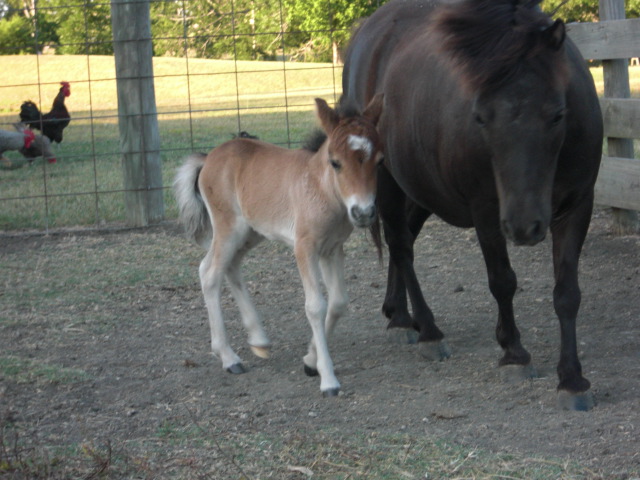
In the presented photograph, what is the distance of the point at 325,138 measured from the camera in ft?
15.4

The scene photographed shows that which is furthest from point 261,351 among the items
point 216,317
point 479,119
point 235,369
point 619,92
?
point 619,92

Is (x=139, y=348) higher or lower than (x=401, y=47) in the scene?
lower

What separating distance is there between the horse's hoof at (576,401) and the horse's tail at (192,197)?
7.66 ft

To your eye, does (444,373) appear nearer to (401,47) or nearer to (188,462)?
(188,462)

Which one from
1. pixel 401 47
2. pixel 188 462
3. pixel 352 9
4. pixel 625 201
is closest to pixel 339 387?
pixel 188 462

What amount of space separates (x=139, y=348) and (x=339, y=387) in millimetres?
1507

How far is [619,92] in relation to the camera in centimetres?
768

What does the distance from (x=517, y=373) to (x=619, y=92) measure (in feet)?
13.6

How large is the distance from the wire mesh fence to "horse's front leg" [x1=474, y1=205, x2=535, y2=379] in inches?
116

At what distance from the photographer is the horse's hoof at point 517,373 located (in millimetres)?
4395

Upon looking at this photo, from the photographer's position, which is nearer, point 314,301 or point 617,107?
point 314,301

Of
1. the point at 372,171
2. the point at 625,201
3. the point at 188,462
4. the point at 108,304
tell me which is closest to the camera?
the point at 188,462

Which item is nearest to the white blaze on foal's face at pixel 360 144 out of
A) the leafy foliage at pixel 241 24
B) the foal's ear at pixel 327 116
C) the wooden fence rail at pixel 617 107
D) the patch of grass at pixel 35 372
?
the foal's ear at pixel 327 116

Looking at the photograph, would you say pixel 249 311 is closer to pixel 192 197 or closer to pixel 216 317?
pixel 216 317
